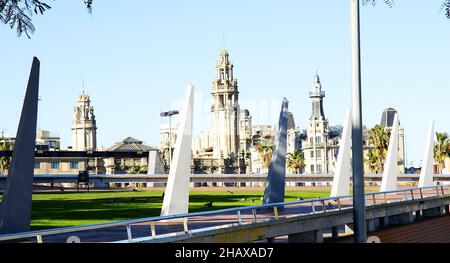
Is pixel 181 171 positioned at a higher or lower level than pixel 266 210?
higher

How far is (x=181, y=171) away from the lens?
1127 inches

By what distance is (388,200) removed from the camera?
126 ft

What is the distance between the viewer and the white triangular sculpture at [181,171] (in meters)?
28.2

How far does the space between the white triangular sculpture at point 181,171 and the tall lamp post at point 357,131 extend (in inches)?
459

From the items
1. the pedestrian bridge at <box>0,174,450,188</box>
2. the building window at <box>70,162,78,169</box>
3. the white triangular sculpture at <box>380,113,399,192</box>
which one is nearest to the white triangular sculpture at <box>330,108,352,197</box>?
the white triangular sculpture at <box>380,113,399,192</box>

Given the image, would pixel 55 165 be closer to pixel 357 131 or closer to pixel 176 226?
pixel 176 226

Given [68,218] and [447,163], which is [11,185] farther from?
[447,163]

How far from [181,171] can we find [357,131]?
1221 centimetres

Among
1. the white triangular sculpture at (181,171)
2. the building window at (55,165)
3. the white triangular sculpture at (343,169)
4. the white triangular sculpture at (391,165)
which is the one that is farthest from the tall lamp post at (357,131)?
the building window at (55,165)

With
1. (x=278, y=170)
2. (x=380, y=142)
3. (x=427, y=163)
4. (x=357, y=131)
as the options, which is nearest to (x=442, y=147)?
(x=380, y=142)

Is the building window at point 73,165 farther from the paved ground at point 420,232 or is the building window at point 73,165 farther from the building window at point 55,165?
the paved ground at point 420,232

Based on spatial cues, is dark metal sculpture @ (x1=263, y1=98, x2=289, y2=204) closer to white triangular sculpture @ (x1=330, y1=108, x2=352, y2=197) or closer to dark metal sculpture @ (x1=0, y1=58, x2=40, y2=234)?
white triangular sculpture @ (x1=330, y1=108, x2=352, y2=197)
